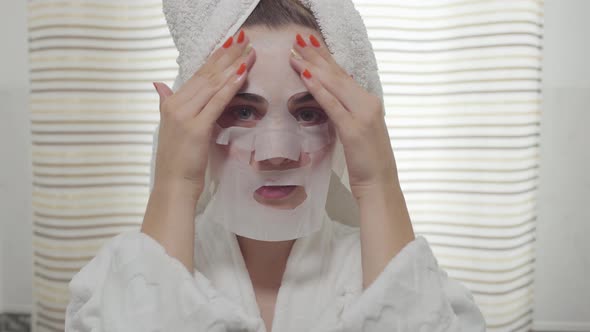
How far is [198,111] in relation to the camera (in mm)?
554

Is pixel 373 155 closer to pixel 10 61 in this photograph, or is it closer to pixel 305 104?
pixel 305 104

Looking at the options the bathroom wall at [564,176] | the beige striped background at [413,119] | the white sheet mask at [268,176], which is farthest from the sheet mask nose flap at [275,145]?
the bathroom wall at [564,176]

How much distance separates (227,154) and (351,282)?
239mm

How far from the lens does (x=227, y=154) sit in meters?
0.58

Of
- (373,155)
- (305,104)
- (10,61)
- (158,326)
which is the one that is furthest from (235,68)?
(10,61)

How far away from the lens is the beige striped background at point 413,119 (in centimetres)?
94

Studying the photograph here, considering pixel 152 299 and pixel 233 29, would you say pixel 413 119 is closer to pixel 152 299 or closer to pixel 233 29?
pixel 233 29

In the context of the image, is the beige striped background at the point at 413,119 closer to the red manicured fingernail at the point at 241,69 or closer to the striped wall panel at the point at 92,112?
the striped wall panel at the point at 92,112

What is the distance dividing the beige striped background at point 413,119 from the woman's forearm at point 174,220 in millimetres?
446

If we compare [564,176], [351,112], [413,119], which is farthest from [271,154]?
[564,176]

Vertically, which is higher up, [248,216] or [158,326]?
[248,216]

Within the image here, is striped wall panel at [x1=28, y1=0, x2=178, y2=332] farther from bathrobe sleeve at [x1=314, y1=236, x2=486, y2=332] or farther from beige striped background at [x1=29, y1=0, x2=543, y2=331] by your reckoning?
bathrobe sleeve at [x1=314, y1=236, x2=486, y2=332]

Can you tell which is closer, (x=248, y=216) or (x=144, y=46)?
(x=248, y=216)

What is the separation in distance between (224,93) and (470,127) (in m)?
0.61
